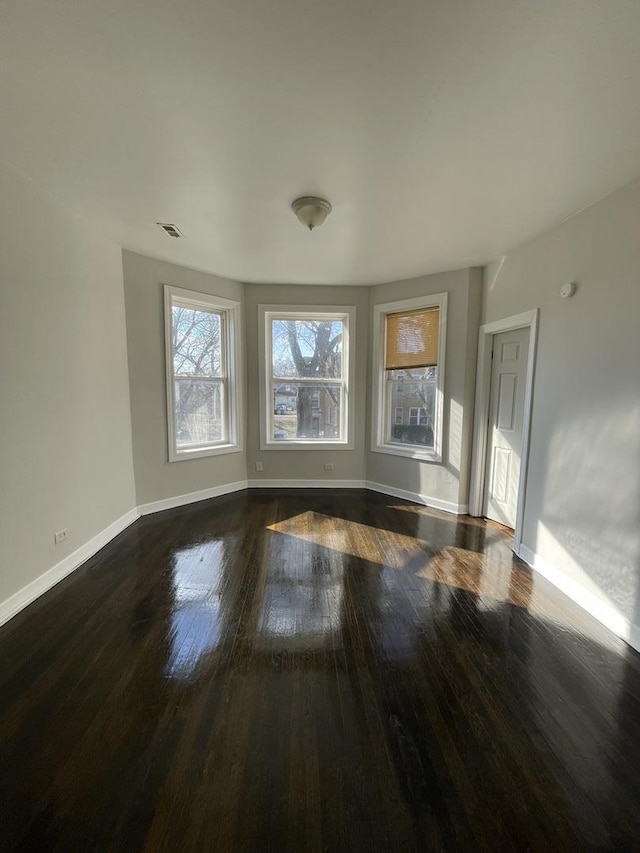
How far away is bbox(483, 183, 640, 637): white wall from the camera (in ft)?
6.53

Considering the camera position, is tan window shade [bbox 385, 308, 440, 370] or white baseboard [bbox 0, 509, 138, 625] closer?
white baseboard [bbox 0, 509, 138, 625]

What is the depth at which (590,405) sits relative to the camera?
7.34 feet

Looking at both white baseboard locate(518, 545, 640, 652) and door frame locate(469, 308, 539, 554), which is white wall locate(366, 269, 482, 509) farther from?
white baseboard locate(518, 545, 640, 652)

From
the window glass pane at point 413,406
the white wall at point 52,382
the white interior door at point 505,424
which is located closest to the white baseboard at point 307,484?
the window glass pane at point 413,406

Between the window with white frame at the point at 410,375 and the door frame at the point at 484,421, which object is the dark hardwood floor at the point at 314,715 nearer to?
the door frame at the point at 484,421

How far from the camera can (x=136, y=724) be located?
1405mm

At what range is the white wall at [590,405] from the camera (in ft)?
6.53

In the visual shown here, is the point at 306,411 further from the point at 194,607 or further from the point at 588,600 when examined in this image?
the point at 588,600

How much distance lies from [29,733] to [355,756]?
129cm

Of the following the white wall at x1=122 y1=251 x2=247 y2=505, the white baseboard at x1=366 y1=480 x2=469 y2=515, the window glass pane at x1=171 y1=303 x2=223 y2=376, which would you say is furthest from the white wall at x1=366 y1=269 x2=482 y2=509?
the white wall at x1=122 y1=251 x2=247 y2=505

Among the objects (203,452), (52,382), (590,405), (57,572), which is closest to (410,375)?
(590,405)

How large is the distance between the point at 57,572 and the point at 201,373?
2.41 meters

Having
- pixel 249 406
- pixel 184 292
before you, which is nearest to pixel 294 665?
pixel 249 406

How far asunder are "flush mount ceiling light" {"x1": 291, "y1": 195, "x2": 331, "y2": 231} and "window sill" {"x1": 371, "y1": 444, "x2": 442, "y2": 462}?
8.83 ft
